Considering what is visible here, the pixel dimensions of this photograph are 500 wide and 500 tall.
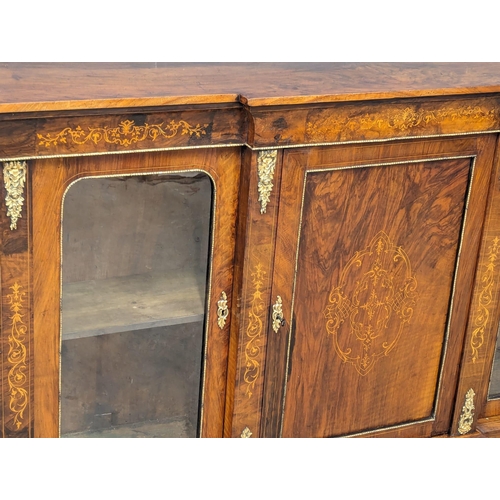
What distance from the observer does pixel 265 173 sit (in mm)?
2629

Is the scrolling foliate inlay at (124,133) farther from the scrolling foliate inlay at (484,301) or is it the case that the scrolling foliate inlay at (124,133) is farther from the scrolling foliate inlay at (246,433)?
the scrolling foliate inlay at (484,301)

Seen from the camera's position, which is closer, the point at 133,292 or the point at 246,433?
the point at 133,292

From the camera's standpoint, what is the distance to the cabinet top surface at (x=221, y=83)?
2.45 metres

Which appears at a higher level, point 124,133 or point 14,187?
point 124,133

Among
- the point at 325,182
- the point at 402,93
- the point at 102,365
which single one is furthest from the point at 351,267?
the point at 102,365

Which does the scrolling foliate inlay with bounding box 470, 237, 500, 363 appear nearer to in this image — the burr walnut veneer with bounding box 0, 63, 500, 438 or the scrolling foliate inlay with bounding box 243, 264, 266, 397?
the burr walnut veneer with bounding box 0, 63, 500, 438

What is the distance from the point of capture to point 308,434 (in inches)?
118

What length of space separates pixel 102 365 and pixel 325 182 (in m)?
0.75

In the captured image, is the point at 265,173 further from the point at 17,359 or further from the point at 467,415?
the point at 467,415

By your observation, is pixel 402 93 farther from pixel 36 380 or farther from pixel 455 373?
pixel 36 380

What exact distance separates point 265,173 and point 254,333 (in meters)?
0.44

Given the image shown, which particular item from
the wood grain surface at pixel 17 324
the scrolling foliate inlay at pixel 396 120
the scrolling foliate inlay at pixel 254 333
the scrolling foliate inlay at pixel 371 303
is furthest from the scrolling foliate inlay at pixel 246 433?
the scrolling foliate inlay at pixel 396 120

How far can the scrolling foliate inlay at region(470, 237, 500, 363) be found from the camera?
9.93ft

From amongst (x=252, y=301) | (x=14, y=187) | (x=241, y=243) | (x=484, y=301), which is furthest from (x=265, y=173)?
(x=484, y=301)
